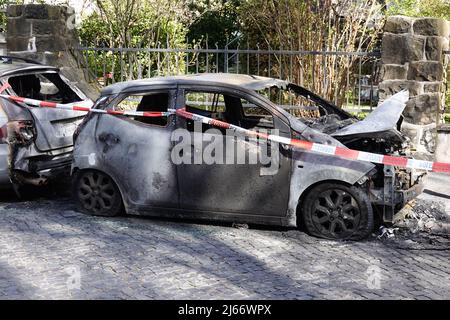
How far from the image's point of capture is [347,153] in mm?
6453

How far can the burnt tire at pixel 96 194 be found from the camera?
732 cm

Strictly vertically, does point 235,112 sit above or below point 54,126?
above

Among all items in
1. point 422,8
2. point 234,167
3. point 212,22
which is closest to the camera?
point 234,167

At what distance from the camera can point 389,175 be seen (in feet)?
20.9

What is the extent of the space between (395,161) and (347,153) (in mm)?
461

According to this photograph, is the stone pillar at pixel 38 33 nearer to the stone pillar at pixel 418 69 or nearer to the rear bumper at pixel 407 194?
the stone pillar at pixel 418 69

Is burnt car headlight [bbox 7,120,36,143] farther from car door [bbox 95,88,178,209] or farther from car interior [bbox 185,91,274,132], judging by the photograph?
car interior [bbox 185,91,274,132]

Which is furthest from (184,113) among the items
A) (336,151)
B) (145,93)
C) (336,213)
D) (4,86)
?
(4,86)

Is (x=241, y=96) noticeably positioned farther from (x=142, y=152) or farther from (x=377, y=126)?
(x=377, y=126)

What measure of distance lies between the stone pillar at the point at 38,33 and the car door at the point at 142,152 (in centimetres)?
452

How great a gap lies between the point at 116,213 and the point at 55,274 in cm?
180

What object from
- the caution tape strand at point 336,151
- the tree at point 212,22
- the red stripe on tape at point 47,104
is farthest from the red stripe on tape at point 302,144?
the tree at point 212,22

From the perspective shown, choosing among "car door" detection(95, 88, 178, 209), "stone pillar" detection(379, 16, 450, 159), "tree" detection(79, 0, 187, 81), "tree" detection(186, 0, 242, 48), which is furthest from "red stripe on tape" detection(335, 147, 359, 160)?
"tree" detection(186, 0, 242, 48)

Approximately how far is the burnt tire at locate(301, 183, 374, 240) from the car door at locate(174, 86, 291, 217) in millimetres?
279
